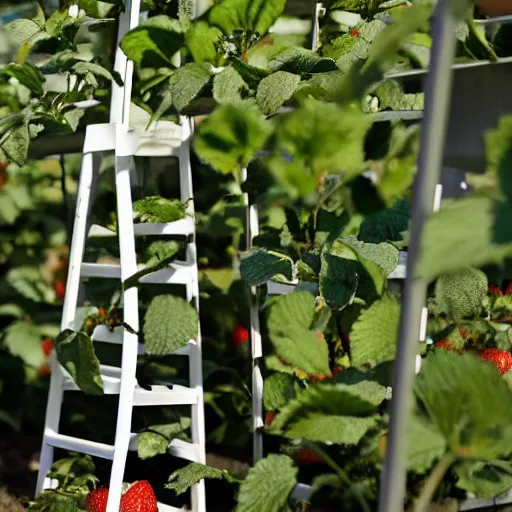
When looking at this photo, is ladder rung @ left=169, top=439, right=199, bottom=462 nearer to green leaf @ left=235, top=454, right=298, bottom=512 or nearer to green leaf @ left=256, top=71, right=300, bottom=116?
green leaf @ left=235, top=454, right=298, bottom=512

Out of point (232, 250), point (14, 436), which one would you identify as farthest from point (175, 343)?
point (14, 436)

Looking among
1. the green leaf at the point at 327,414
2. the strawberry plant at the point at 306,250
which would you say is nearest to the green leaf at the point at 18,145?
the strawberry plant at the point at 306,250

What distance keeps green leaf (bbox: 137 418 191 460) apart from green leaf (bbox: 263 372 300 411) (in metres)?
0.36

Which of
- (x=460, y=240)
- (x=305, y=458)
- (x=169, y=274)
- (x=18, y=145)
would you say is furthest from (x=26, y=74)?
(x=460, y=240)

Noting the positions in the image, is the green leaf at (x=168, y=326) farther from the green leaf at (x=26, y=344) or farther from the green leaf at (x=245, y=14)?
the green leaf at (x=26, y=344)

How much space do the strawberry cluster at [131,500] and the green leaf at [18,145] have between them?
531 millimetres

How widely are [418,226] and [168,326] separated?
709 millimetres

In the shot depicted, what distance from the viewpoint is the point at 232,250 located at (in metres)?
1.73

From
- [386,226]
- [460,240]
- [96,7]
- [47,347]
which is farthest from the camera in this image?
[47,347]

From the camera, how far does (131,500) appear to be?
1.25m

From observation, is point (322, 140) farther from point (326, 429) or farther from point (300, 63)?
point (300, 63)

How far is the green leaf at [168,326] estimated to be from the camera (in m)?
1.21

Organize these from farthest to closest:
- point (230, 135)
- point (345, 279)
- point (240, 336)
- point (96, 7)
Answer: point (240, 336), point (96, 7), point (345, 279), point (230, 135)

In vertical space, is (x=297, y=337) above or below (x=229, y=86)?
below
